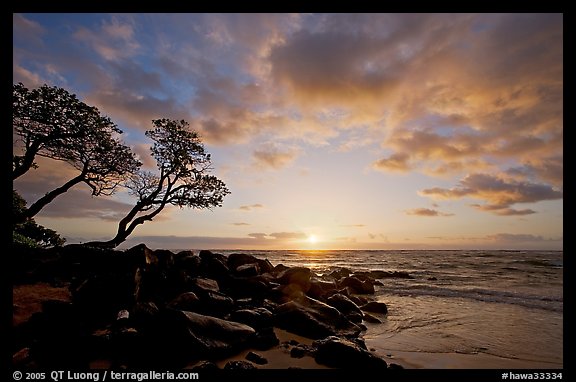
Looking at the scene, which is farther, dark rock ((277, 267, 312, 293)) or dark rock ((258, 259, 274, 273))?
dark rock ((258, 259, 274, 273))

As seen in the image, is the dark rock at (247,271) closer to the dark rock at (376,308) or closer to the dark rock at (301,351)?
the dark rock at (376,308)

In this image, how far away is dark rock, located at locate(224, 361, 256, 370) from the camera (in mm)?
6102

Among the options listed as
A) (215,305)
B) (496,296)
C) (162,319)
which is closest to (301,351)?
(162,319)

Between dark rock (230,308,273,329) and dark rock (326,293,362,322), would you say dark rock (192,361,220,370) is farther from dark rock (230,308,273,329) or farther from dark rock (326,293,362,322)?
dark rock (326,293,362,322)

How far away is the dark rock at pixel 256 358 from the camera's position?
6.71 metres

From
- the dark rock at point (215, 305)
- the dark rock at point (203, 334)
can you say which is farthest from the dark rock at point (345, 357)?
the dark rock at point (215, 305)

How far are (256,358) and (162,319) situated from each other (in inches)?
97.3

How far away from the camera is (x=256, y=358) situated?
6.79m

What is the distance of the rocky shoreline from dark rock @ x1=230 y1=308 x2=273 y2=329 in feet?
0.11

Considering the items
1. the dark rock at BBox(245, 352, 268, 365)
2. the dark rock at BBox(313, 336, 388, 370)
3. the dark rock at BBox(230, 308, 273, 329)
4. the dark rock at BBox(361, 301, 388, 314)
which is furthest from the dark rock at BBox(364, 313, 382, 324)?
the dark rock at BBox(245, 352, 268, 365)

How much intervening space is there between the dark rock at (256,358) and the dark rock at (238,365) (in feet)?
1.53

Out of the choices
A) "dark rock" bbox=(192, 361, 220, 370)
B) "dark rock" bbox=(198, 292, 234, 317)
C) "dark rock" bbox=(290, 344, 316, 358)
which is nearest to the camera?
"dark rock" bbox=(192, 361, 220, 370)
